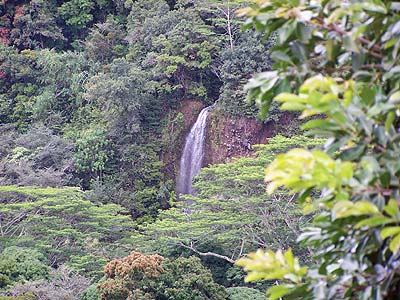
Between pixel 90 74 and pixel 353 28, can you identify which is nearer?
pixel 353 28

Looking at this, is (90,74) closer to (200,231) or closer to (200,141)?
(200,141)

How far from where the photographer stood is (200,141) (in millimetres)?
9148

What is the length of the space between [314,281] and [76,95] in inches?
395

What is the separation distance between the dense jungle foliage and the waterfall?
17 centimetres

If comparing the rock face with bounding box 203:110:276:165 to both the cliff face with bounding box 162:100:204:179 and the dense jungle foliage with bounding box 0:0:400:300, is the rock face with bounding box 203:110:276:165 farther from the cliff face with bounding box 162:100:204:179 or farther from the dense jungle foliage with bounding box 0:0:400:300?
the cliff face with bounding box 162:100:204:179

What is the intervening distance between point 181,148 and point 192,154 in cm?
25

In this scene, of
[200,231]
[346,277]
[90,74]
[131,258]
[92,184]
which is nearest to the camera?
[346,277]

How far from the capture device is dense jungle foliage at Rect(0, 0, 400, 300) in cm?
87

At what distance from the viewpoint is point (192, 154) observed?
9219 mm

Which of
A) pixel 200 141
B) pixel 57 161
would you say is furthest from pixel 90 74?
pixel 200 141

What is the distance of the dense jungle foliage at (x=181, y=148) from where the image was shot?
868mm

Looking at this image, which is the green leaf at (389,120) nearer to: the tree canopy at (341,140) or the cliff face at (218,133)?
the tree canopy at (341,140)

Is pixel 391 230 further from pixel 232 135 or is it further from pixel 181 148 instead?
pixel 181 148

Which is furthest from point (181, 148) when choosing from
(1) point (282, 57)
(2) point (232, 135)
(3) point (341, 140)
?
(3) point (341, 140)
